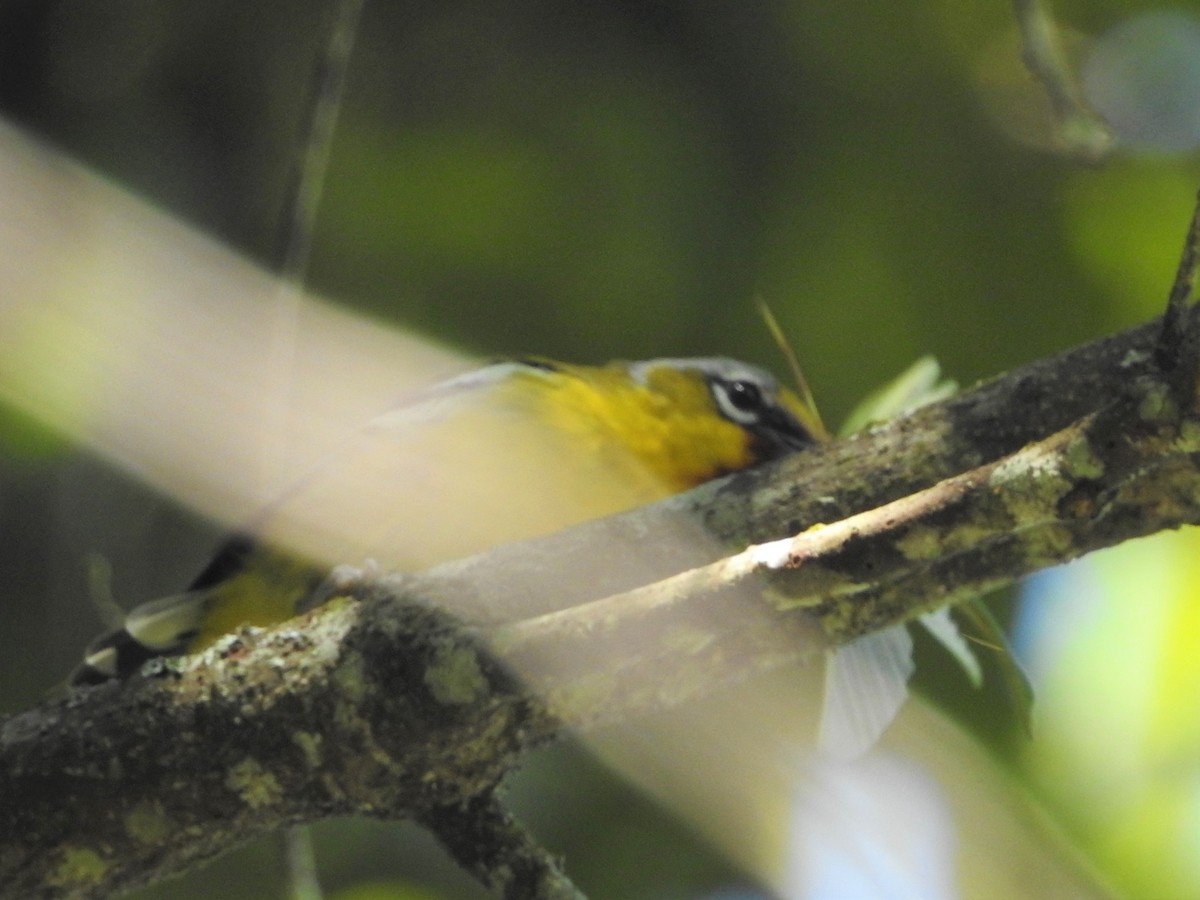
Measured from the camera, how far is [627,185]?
459 centimetres

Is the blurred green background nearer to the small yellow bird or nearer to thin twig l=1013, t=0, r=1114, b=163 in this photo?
the small yellow bird

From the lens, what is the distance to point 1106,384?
212 cm

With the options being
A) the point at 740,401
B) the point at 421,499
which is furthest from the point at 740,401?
the point at 421,499

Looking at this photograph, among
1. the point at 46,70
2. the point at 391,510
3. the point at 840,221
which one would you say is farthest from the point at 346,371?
the point at 840,221

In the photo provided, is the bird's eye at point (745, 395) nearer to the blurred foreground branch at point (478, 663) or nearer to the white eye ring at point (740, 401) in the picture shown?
the white eye ring at point (740, 401)

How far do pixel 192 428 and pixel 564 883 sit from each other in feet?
7.51

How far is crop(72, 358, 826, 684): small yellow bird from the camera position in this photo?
3164 millimetres

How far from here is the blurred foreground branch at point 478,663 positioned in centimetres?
199

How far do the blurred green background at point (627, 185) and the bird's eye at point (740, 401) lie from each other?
80cm

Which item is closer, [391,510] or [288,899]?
[288,899]

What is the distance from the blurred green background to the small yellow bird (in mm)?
998

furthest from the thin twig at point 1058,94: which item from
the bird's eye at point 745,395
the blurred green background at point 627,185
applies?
the blurred green background at point 627,185

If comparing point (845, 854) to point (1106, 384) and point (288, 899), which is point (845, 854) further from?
point (1106, 384)

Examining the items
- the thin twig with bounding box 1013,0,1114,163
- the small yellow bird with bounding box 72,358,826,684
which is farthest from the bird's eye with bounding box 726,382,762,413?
the thin twig with bounding box 1013,0,1114,163
